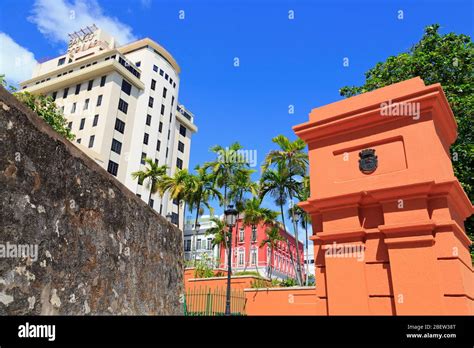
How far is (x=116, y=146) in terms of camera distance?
38781 mm

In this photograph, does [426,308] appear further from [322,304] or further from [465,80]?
[465,80]

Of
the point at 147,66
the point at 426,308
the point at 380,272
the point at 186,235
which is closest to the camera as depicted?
the point at 426,308

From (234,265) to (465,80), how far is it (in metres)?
36.6

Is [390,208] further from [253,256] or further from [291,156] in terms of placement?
[253,256]

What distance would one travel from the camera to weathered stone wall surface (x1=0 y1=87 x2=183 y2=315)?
2.83 metres

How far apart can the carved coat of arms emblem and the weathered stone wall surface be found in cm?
666

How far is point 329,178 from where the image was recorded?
9.84 meters

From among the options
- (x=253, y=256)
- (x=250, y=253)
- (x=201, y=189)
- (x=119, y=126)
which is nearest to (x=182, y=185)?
(x=201, y=189)

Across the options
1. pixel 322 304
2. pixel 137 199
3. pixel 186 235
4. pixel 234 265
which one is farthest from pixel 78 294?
pixel 186 235

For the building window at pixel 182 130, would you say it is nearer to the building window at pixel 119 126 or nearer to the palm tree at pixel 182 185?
the building window at pixel 119 126

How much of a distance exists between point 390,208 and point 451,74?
12432 millimetres

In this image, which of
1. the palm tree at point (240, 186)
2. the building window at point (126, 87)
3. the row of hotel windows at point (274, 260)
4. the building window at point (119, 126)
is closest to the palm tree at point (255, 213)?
the palm tree at point (240, 186)

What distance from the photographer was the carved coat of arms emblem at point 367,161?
9164mm
